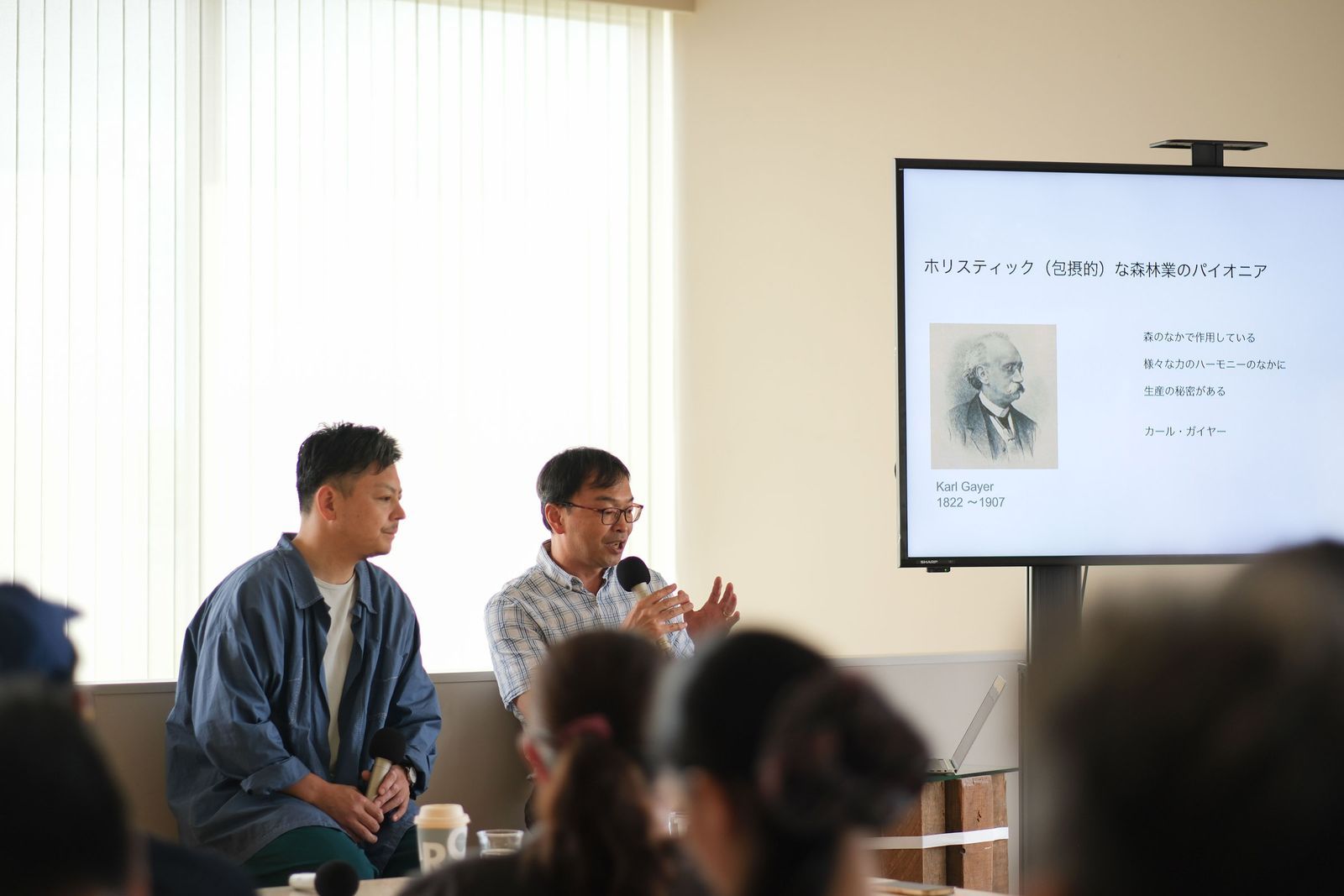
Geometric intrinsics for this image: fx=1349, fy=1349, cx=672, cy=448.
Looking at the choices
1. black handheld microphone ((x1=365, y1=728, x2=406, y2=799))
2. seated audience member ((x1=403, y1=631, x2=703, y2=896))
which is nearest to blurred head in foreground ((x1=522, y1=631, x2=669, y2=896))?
seated audience member ((x1=403, y1=631, x2=703, y2=896))

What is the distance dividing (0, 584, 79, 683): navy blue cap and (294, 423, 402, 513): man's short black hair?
5.86 ft

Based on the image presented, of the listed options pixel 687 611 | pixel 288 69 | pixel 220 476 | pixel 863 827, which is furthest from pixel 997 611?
pixel 863 827

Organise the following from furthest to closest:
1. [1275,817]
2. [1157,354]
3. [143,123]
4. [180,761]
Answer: [143,123]
[1157,354]
[180,761]
[1275,817]

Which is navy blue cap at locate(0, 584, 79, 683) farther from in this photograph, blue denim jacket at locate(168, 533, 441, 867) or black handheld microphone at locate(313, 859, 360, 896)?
blue denim jacket at locate(168, 533, 441, 867)

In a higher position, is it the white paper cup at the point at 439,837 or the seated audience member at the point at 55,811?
the seated audience member at the point at 55,811

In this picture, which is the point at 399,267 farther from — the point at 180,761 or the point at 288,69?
the point at 180,761

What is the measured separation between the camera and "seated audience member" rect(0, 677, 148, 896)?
2.03 feet

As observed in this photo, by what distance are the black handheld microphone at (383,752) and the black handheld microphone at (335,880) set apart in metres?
0.85

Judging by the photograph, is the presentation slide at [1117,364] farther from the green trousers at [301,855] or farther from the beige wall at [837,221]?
the beige wall at [837,221]

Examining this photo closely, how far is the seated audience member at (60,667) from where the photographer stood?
114 cm

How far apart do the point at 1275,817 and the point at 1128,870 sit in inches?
2.4

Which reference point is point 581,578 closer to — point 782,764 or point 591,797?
point 591,797

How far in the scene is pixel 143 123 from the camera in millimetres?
3719

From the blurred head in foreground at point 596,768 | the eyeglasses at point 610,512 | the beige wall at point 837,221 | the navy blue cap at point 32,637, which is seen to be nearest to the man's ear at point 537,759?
the blurred head in foreground at point 596,768
